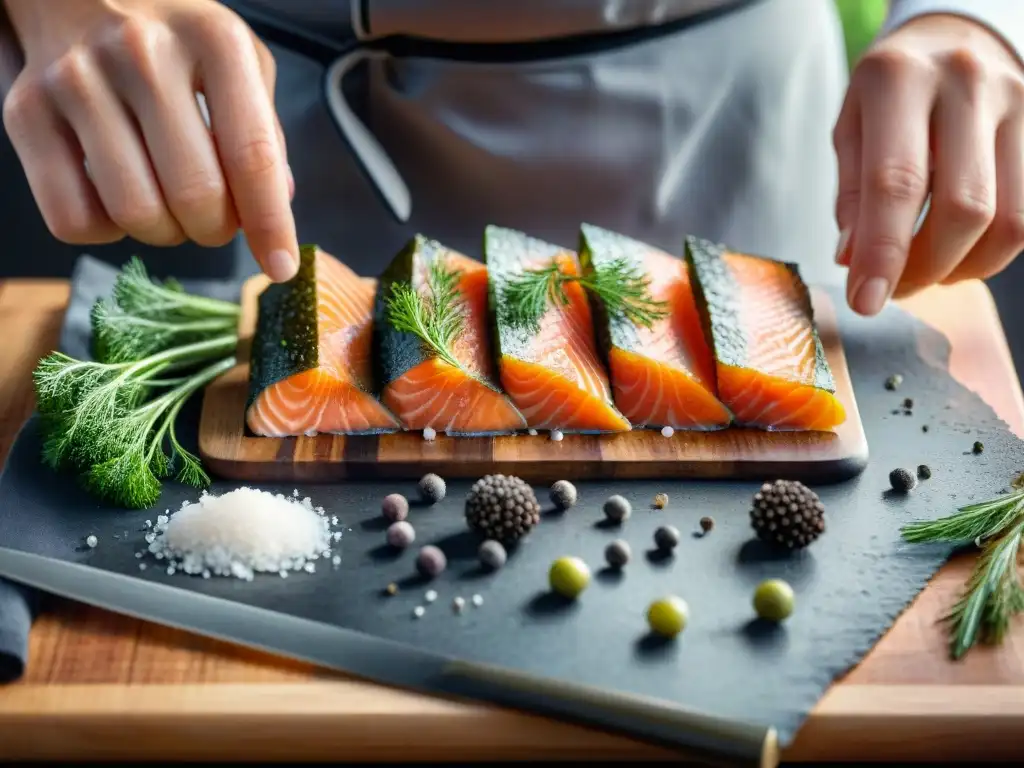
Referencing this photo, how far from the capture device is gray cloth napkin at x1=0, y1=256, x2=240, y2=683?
164cm

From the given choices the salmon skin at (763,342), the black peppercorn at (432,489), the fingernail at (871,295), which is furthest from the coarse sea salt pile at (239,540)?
the fingernail at (871,295)

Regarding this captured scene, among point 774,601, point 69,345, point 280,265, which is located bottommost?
point 69,345

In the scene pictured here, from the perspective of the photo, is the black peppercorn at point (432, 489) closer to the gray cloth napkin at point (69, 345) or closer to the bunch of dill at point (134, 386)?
the bunch of dill at point (134, 386)

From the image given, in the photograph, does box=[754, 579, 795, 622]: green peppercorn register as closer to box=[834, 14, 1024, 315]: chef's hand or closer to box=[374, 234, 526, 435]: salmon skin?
box=[374, 234, 526, 435]: salmon skin

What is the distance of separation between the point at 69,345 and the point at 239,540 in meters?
0.80

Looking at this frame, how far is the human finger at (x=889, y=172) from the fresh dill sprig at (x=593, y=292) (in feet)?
1.25

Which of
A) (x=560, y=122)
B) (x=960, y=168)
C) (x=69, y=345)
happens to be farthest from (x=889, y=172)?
(x=69, y=345)

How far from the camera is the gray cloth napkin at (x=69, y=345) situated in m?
1.64

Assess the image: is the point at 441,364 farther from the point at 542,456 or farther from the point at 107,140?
the point at 107,140

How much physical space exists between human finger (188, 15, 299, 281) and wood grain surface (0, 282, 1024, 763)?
0.74 metres

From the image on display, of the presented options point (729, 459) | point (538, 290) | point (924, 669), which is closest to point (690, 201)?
point (538, 290)

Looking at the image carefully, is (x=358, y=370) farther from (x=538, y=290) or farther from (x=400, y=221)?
(x=400, y=221)

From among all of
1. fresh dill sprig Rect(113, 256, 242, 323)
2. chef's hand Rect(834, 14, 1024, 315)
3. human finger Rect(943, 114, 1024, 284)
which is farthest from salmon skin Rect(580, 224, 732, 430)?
fresh dill sprig Rect(113, 256, 242, 323)

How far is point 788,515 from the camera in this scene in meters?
1.84
